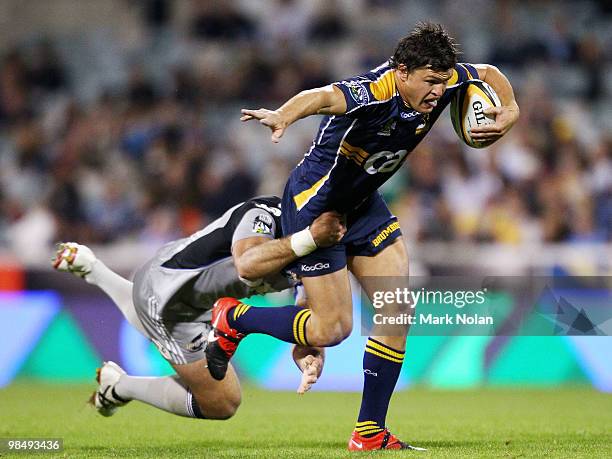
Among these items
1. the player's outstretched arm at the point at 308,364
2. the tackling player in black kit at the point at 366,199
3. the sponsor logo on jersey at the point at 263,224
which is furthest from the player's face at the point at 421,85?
the player's outstretched arm at the point at 308,364

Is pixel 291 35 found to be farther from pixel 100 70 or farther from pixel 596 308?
pixel 596 308

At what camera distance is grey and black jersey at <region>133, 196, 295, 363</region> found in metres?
7.50

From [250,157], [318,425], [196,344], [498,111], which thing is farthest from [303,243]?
[250,157]

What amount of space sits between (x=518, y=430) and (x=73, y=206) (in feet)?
24.8

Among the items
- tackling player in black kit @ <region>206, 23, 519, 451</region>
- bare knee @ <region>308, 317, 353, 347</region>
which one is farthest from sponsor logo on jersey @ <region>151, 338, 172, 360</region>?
bare knee @ <region>308, 317, 353, 347</region>

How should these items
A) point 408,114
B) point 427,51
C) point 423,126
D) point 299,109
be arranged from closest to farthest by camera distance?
point 299,109 < point 427,51 < point 408,114 < point 423,126

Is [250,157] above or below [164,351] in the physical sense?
below

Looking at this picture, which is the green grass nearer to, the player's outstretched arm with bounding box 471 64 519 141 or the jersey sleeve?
the jersey sleeve

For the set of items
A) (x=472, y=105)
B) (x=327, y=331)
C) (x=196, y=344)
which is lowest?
(x=196, y=344)

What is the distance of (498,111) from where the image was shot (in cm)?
669

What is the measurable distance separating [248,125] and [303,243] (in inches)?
328

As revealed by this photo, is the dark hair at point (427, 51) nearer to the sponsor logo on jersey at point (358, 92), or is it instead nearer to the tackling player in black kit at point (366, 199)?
the tackling player in black kit at point (366, 199)

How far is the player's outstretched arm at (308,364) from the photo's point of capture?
6.80 meters

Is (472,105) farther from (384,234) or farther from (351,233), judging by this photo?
(351,233)
